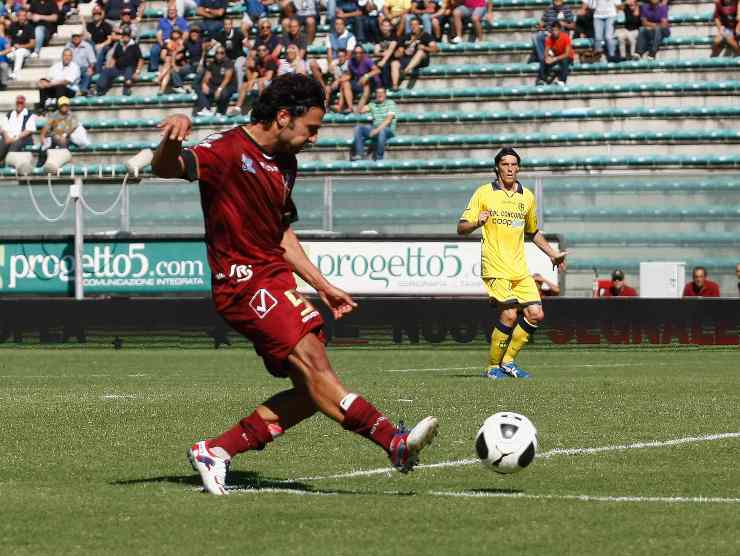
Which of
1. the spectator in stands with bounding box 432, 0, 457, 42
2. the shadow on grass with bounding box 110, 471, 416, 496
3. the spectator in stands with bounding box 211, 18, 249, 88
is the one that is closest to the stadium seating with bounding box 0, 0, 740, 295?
the spectator in stands with bounding box 432, 0, 457, 42

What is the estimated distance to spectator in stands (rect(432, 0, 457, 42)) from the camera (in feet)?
109

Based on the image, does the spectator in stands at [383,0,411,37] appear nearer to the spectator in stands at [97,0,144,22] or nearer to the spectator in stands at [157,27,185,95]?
the spectator in stands at [157,27,185,95]

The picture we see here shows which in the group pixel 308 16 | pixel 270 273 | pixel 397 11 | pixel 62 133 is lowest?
pixel 62 133

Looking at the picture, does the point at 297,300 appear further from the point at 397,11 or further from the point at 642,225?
the point at 397,11

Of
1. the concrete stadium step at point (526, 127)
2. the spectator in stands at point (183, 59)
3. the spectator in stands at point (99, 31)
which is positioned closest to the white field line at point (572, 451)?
the concrete stadium step at point (526, 127)

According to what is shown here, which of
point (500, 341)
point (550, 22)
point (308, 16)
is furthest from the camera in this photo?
point (308, 16)

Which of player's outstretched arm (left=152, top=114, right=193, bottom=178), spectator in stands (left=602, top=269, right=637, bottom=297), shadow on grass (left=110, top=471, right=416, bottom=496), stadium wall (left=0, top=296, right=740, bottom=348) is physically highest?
player's outstretched arm (left=152, top=114, right=193, bottom=178)

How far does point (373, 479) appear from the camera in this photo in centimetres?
827

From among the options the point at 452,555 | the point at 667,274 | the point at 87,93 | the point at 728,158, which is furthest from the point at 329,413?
the point at 87,93

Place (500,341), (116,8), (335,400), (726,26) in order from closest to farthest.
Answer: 1. (335,400)
2. (500,341)
3. (726,26)
4. (116,8)

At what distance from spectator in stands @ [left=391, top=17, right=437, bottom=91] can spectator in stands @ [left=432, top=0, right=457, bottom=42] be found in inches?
12.8

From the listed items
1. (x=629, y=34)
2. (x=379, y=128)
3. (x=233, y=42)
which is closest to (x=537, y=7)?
(x=629, y=34)

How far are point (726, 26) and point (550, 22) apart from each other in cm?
346

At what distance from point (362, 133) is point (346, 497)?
24316 millimetres
